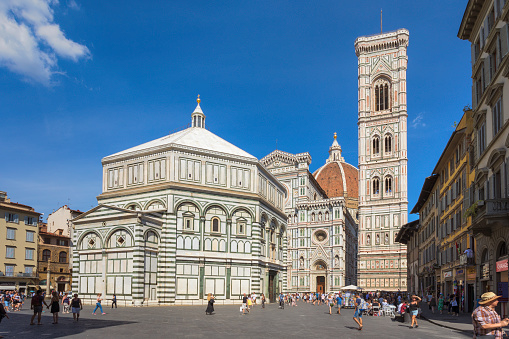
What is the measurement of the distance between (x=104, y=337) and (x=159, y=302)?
87.2ft

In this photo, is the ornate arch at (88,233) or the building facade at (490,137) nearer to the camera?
the building facade at (490,137)

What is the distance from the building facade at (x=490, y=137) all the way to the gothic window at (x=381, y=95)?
71.1 metres

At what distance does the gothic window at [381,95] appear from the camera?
100062mm

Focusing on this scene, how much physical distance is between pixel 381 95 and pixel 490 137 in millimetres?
77268

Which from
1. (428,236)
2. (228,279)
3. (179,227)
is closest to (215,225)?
(179,227)

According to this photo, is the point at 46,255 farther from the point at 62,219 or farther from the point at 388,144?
the point at 388,144

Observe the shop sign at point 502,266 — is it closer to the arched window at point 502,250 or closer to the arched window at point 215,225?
the arched window at point 502,250

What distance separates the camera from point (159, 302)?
4397 centimetres

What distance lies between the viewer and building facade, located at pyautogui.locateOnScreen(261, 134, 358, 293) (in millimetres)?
91188

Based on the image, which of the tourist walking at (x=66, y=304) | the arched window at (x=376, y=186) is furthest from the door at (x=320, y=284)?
the tourist walking at (x=66, y=304)

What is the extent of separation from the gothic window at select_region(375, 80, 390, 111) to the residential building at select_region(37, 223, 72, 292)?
6087cm

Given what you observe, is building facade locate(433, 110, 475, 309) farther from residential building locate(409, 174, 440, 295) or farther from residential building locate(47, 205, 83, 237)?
residential building locate(47, 205, 83, 237)

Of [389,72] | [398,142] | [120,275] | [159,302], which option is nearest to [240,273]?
[159,302]

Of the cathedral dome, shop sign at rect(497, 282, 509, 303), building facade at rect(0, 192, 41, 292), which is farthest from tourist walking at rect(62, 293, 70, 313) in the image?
the cathedral dome
